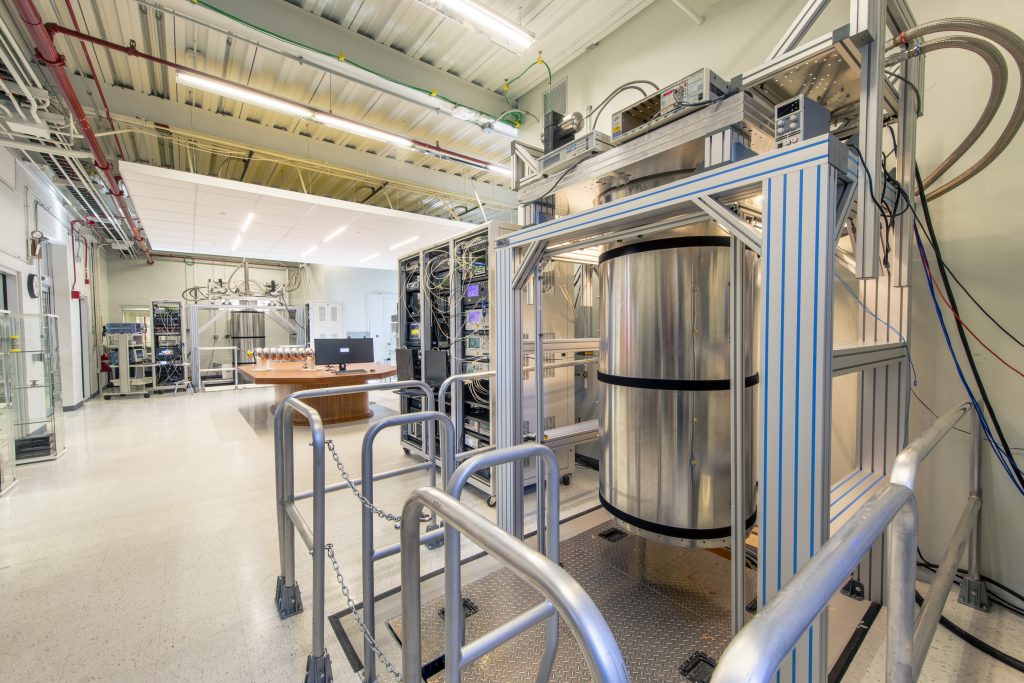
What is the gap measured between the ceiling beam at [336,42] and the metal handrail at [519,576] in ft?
14.7

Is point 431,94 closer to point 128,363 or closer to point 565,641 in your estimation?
point 565,641

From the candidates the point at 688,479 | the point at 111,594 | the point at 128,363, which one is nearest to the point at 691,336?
the point at 688,479

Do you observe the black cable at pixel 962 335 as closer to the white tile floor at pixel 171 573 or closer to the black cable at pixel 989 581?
the black cable at pixel 989 581

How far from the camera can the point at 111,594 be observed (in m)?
2.26

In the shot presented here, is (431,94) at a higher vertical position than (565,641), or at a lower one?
higher

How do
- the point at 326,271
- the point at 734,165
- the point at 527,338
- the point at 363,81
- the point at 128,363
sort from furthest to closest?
the point at 326,271 → the point at 128,363 → the point at 363,81 → the point at 527,338 → the point at 734,165

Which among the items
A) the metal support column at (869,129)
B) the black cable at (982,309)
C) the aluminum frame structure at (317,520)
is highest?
the metal support column at (869,129)

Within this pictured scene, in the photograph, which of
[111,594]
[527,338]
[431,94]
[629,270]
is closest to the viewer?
[629,270]

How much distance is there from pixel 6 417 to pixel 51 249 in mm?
4834

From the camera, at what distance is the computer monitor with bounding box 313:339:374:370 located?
20.3ft

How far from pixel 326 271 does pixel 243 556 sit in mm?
11243

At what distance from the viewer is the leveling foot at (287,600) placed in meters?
2.06

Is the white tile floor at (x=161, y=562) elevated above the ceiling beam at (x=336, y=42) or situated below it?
below

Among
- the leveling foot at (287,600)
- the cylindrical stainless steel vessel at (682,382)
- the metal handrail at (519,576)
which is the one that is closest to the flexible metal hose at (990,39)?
the cylindrical stainless steel vessel at (682,382)
